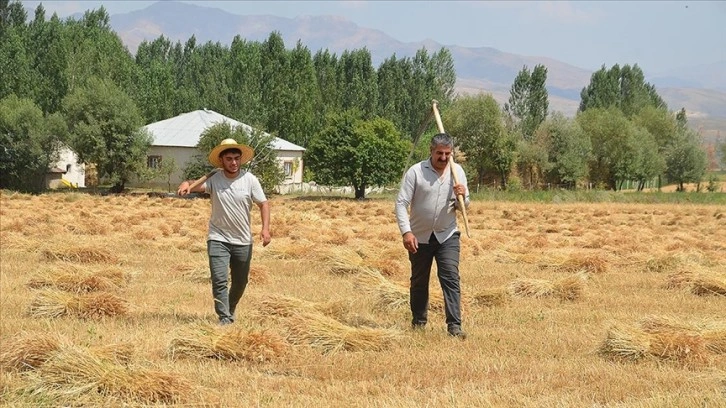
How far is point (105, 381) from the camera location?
5.86m

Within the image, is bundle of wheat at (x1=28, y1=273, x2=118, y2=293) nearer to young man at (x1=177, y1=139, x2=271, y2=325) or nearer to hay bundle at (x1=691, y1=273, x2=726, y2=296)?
young man at (x1=177, y1=139, x2=271, y2=325)

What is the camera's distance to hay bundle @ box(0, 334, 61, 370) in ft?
21.5

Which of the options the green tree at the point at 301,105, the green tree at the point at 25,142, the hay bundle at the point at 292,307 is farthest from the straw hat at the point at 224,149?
the green tree at the point at 301,105

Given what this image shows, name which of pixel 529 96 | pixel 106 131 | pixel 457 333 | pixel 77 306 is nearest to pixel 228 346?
pixel 457 333

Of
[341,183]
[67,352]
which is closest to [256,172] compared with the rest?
[341,183]

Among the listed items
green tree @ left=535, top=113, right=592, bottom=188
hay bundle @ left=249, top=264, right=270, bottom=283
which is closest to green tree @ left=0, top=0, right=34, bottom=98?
green tree @ left=535, top=113, right=592, bottom=188

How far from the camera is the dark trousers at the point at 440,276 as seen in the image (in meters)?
8.24

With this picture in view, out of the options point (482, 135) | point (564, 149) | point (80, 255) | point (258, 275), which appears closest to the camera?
point (258, 275)

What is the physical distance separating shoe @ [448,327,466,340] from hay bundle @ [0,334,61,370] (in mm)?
3479

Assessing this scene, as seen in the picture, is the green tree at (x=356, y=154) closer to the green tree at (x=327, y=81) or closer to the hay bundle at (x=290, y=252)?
the green tree at (x=327, y=81)

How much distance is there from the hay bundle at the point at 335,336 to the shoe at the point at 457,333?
556 millimetres

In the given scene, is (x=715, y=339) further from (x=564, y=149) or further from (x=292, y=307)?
(x=564, y=149)

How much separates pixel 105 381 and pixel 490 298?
5.65 meters

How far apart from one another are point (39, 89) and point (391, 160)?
22.6 meters
